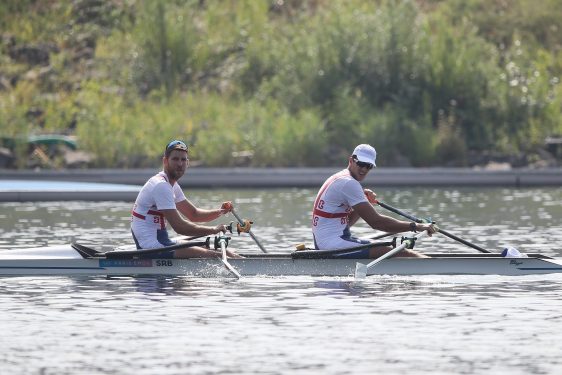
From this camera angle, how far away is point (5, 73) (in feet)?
172

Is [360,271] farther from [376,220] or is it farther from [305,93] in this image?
[305,93]

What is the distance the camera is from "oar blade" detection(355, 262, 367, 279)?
60.0ft

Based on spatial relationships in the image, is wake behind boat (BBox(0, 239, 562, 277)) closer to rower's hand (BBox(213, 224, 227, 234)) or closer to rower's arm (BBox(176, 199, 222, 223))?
rower's hand (BBox(213, 224, 227, 234))

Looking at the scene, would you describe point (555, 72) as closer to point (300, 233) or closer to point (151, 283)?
point (300, 233)

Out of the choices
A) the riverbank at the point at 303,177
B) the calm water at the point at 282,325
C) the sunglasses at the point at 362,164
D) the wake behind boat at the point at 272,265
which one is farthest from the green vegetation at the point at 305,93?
the sunglasses at the point at 362,164

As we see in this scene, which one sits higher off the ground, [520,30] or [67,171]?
[520,30]

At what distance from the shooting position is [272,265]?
18594mm

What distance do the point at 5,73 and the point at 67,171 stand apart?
14.0 metres

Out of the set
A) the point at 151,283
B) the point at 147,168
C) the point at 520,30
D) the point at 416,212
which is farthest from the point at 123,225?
the point at 520,30

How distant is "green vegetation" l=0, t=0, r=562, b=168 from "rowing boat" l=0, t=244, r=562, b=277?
22.5 metres

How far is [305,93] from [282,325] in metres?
30.1

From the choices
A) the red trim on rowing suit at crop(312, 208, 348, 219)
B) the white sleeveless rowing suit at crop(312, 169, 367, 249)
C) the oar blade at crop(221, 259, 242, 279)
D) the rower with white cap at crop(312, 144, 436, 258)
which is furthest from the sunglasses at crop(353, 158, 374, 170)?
the oar blade at crop(221, 259, 242, 279)

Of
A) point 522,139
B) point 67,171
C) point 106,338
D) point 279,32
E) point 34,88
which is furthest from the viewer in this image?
point 279,32

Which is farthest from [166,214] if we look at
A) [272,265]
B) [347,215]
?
[347,215]
